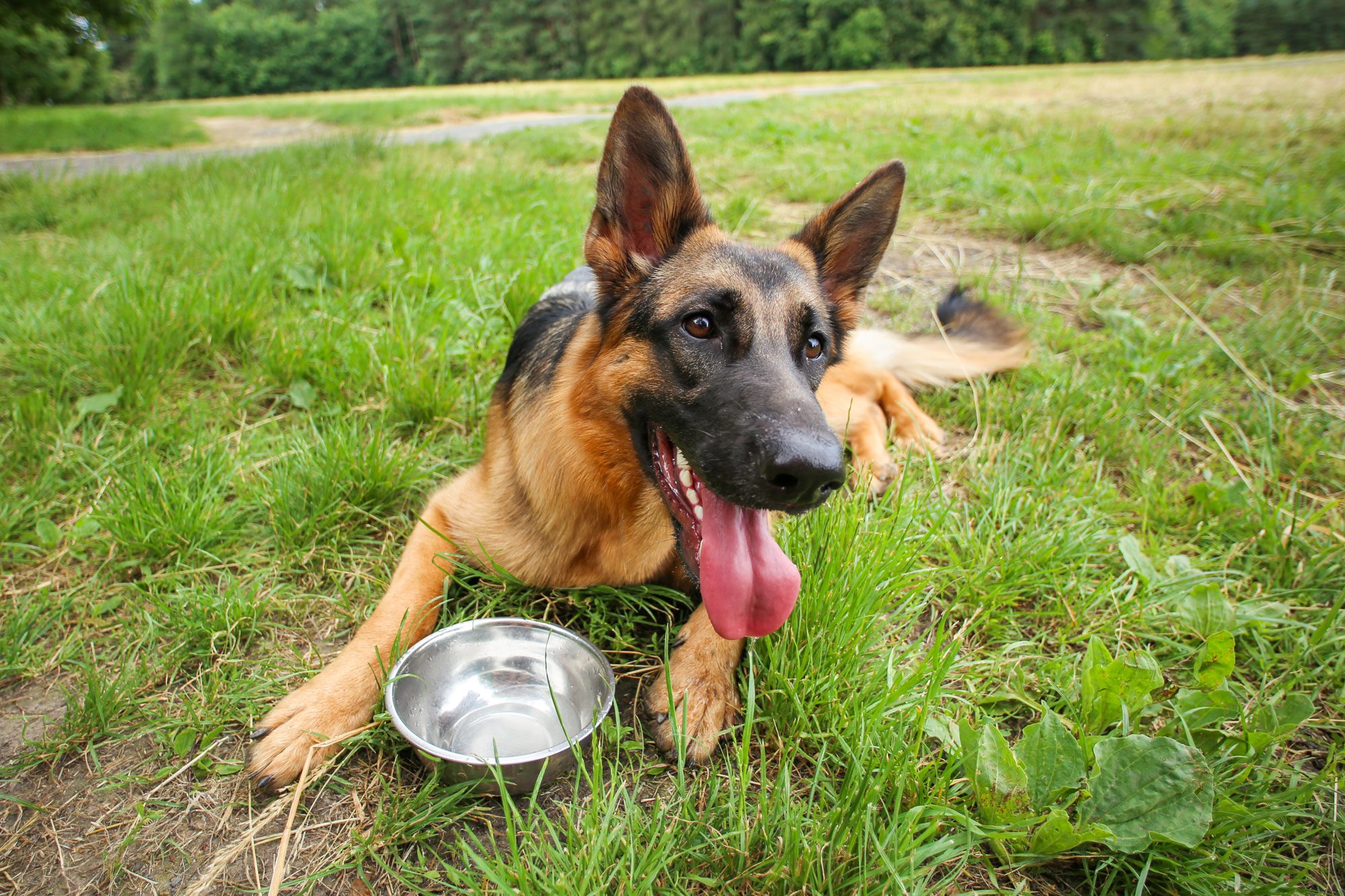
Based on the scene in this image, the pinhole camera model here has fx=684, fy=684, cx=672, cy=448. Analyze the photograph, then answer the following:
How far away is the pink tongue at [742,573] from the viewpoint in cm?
194

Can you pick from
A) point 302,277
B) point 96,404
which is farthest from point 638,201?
point 302,277

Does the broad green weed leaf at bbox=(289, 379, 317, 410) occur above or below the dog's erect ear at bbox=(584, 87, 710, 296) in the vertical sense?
below

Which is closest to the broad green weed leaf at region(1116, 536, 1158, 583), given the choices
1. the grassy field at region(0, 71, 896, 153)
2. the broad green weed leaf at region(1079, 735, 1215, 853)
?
the broad green weed leaf at region(1079, 735, 1215, 853)

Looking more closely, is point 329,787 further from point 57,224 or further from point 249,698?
point 57,224

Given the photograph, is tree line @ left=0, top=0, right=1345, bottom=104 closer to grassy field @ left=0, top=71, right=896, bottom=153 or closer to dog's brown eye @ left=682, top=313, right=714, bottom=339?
grassy field @ left=0, top=71, right=896, bottom=153

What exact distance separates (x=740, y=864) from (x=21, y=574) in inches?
109

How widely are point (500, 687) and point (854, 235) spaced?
2122mm

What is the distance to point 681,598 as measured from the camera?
8.17 ft

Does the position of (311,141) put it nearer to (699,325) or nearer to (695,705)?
(699,325)

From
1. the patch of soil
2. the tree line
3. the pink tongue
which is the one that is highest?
the tree line

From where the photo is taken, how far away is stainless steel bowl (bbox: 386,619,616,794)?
2.01 metres

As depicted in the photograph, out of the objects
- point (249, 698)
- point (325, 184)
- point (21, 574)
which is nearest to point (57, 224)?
point (325, 184)

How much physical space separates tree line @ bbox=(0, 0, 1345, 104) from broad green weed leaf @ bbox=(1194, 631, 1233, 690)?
45.8 meters

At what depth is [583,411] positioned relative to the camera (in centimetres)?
235
